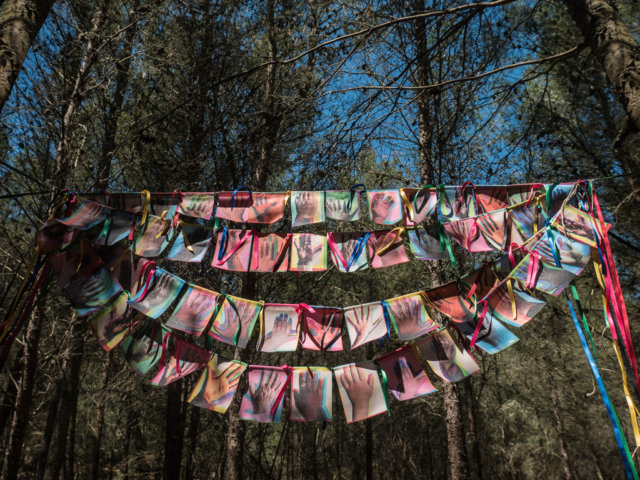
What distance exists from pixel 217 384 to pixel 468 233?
2.31 metres

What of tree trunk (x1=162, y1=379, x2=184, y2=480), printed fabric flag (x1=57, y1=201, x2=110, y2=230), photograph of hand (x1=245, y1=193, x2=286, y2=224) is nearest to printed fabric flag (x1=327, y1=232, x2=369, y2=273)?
photograph of hand (x1=245, y1=193, x2=286, y2=224)

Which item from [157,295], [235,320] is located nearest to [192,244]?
[157,295]

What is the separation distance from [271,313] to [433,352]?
1251 mm

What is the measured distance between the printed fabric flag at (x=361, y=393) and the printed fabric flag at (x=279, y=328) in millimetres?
454

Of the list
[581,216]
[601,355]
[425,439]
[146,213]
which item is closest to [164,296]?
[146,213]

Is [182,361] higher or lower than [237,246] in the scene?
lower

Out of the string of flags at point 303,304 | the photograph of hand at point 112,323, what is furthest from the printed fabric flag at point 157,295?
the photograph of hand at point 112,323

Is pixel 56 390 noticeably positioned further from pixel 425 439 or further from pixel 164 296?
pixel 425 439

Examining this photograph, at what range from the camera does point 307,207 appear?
3551 millimetres

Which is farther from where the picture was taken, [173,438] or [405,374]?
[173,438]

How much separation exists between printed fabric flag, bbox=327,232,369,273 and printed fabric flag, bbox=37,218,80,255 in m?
1.97

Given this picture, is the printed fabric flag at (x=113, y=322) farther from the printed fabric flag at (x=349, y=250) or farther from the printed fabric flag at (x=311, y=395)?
the printed fabric flag at (x=349, y=250)

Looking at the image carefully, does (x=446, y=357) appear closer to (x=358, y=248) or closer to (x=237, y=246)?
(x=358, y=248)

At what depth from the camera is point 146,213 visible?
3348mm
